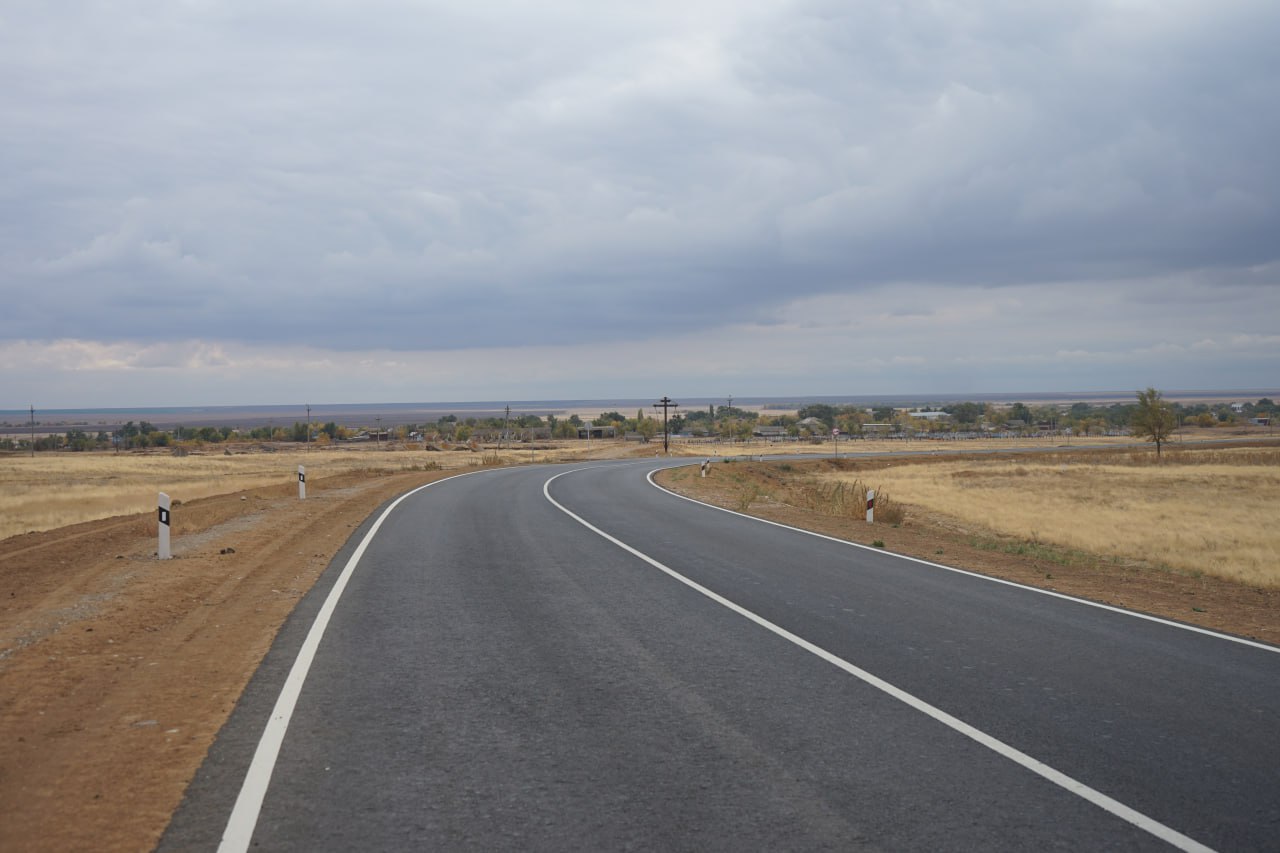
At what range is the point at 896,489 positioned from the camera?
45219 millimetres

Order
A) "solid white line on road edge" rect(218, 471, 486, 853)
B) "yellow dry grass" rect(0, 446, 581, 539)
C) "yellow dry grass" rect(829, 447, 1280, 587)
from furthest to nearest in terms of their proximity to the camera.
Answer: "yellow dry grass" rect(0, 446, 581, 539) < "yellow dry grass" rect(829, 447, 1280, 587) < "solid white line on road edge" rect(218, 471, 486, 853)

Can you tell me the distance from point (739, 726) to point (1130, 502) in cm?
3956

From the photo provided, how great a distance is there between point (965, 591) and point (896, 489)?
115 ft

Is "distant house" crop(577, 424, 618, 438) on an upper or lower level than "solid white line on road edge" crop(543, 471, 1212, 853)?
lower

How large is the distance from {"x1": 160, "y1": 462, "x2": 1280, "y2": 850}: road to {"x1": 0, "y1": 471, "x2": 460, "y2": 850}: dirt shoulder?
1.07 ft

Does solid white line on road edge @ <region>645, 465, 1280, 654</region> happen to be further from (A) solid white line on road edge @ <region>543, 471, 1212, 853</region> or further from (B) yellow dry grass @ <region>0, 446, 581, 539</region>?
(B) yellow dry grass @ <region>0, 446, 581, 539</region>

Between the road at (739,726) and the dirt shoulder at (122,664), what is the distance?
327 mm

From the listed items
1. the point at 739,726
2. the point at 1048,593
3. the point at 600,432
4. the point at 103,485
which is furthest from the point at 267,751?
the point at 600,432

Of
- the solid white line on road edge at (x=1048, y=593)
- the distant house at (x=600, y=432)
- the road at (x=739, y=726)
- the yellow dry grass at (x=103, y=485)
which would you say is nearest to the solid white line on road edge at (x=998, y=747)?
the road at (x=739, y=726)

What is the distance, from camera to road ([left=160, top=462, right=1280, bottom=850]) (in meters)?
4.43

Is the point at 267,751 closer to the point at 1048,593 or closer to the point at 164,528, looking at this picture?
the point at 1048,593

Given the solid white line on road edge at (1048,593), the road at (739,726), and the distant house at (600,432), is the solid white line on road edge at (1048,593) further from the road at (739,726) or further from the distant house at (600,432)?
the distant house at (600,432)

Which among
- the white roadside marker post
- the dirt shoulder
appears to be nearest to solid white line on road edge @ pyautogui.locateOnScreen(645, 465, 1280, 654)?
the dirt shoulder

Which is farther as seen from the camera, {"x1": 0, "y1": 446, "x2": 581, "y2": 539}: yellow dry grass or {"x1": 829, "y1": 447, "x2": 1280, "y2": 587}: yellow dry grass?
{"x1": 0, "y1": 446, "x2": 581, "y2": 539}: yellow dry grass
